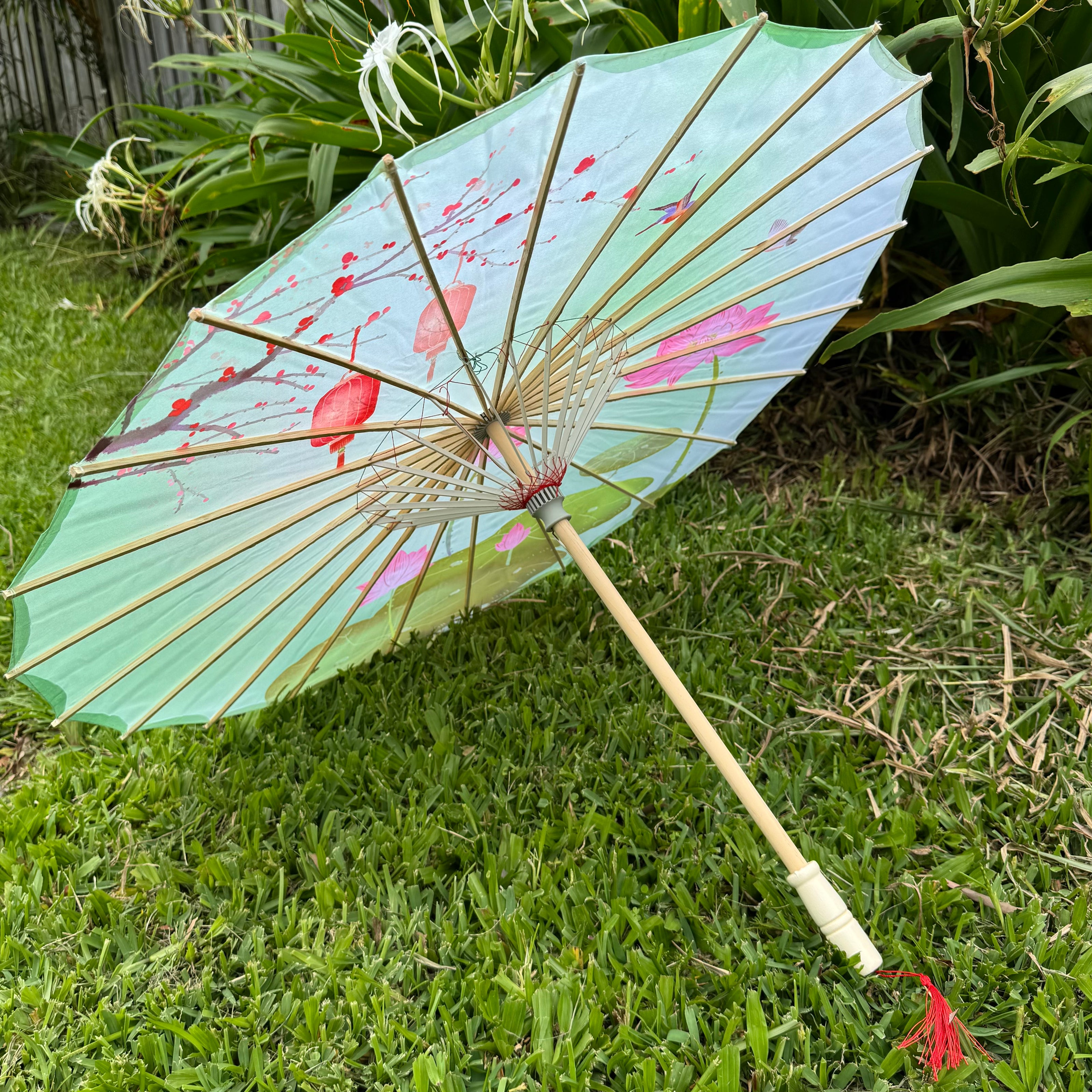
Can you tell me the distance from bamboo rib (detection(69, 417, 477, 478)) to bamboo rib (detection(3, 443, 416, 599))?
0.18 ft

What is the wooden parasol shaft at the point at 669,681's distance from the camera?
1.27 metres

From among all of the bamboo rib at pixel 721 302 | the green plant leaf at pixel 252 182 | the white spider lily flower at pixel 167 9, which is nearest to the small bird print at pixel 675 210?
the bamboo rib at pixel 721 302

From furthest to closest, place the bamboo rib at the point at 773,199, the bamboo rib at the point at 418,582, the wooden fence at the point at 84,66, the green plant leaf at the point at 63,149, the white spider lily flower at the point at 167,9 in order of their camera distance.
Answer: the wooden fence at the point at 84,66 → the green plant leaf at the point at 63,149 → the white spider lily flower at the point at 167,9 → the bamboo rib at the point at 418,582 → the bamboo rib at the point at 773,199

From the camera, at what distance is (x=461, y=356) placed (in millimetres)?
1184

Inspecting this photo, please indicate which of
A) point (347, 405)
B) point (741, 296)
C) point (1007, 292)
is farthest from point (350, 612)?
point (1007, 292)

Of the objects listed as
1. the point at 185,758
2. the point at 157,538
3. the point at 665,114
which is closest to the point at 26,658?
the point at 157,538

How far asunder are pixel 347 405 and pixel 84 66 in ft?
22.2

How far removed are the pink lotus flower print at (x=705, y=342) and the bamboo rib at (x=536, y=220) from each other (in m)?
0.34

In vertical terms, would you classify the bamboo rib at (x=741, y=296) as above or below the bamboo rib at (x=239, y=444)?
below

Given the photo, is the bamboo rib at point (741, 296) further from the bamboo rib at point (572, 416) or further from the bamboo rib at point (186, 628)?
the bamboo rib at point (186, 628)

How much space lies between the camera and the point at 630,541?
2.40 metres

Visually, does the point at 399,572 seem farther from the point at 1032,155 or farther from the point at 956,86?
the point at 956,86

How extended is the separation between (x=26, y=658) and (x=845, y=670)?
57.5 inches

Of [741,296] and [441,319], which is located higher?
[441,319]
